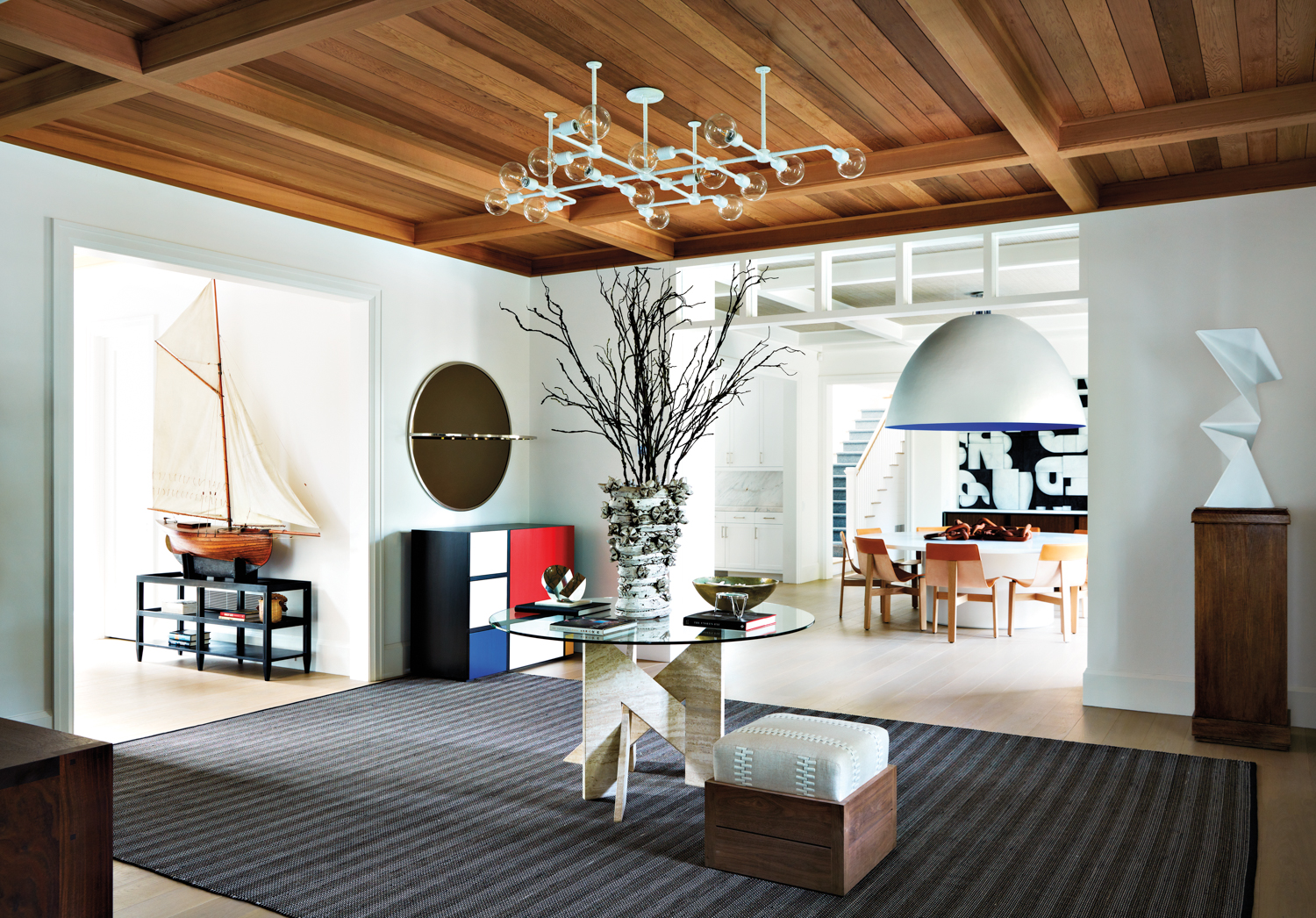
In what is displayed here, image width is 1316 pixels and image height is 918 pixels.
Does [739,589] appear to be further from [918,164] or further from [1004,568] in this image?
[1004,568]

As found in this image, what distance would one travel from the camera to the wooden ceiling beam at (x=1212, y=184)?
15.6 ft

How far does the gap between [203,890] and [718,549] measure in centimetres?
886

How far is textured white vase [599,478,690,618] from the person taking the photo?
3668mm

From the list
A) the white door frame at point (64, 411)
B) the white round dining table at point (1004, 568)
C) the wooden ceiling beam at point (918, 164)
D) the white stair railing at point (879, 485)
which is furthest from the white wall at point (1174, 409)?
the white stair railing at point (879, 485)

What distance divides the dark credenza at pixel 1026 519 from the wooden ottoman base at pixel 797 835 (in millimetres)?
8310

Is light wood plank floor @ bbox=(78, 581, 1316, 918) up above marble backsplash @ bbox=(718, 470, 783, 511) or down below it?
below

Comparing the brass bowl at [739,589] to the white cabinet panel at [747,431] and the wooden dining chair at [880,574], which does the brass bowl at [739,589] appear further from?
the white cabinet panel at [747,431]

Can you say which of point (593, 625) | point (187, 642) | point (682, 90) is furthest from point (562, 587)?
point (187, 642)

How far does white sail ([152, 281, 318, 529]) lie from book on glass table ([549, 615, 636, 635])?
9.94ft

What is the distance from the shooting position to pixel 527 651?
6.28 metres

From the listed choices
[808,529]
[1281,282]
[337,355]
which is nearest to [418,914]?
[337,355]

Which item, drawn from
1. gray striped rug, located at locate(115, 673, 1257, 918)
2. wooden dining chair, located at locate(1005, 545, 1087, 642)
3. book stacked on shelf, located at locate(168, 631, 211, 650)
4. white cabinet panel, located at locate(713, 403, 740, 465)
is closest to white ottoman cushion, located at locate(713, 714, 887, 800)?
gray striped rug, located at locate(115, 673, 1257, 918)

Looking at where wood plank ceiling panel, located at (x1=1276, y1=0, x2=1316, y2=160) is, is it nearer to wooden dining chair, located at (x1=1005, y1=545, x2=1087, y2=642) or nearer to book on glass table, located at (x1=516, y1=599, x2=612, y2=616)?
book on glass table, located at (x1=516, y1=599, x2=612, y2=616)

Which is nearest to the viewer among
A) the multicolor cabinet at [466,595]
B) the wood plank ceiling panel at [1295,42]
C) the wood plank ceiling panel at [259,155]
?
the wood plank ceiling panel at [1295,42]
